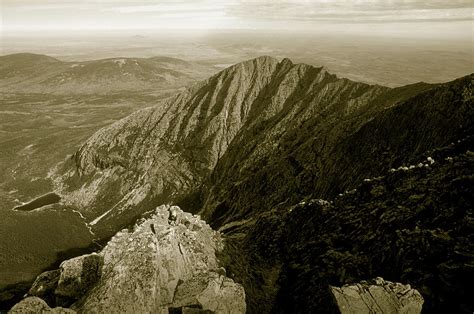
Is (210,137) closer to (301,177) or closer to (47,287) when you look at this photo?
(301,177)

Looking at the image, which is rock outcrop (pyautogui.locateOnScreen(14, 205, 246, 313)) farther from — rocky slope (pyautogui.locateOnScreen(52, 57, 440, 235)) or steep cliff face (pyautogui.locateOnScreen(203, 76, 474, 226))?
rocky slope (pyautogui.locateOnScreen(52, 57, 440, 235))

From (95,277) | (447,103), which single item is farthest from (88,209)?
(447,103)

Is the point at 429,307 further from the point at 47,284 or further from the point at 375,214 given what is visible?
the point at 47,284

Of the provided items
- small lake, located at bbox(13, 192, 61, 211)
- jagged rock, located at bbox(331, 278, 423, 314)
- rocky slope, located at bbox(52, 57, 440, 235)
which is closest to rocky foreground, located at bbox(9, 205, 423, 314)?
jagged rock, located at bbox(331, 278, 423, 314)

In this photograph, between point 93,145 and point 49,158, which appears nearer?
point 93,145

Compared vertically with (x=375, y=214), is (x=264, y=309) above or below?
below

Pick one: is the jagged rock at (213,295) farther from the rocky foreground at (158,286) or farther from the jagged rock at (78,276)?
the jagged rock at (78,276)

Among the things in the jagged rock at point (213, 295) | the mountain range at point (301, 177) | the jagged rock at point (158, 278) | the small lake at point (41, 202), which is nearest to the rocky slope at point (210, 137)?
the mountain range at point (301, 177)
